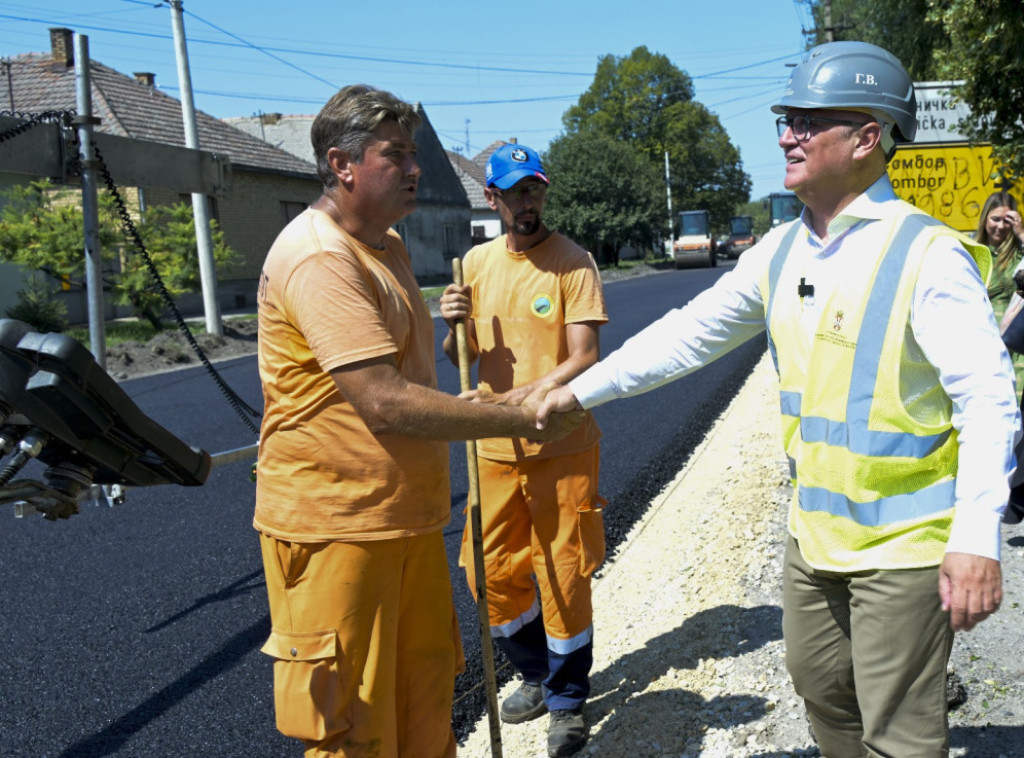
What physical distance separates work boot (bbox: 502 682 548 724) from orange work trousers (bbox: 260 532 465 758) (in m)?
1.26

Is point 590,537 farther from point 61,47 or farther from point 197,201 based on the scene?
point 61,47

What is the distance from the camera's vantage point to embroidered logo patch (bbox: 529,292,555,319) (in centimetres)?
381

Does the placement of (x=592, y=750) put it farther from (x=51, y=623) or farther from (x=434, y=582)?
(x=51, y=623)

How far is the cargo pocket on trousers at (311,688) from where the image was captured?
2.46 meters

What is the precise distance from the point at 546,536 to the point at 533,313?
86cm

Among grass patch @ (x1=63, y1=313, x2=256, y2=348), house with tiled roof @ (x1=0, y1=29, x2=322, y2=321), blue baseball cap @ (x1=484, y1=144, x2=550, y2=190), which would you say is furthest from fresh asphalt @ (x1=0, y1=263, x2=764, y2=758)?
house with tiled roof @ (x1=0, y1=29, x2=322, y2=321)

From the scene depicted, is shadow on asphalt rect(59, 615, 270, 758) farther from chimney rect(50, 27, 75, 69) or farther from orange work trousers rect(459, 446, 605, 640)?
chimney rect(50, 27, 75, 69)

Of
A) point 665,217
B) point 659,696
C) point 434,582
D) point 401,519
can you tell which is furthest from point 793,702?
point 665,217

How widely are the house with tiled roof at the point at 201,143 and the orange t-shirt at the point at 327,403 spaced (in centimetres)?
2258

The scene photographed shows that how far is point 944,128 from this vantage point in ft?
34.0

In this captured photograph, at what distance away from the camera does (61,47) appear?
30.2 m

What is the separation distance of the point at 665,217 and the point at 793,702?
48.1m

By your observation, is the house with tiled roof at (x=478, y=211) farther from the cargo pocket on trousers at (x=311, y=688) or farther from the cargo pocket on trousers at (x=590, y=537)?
the cargo pocket on trousers at (x=311, y=688)

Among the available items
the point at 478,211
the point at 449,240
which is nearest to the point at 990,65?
the point at 449,240
